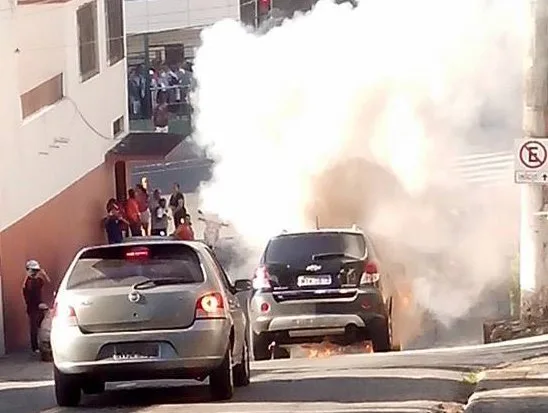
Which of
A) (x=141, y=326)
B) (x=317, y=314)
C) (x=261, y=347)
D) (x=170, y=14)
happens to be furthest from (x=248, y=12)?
(x=141, y=326)

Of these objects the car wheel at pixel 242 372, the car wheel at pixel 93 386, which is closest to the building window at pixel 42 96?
the car wheel at pixel 93 386

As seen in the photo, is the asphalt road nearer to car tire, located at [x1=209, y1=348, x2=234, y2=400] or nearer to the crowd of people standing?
car tire, located at [x1=209, y1=348, x2=234, y2=400]

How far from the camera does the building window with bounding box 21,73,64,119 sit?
74.5ft

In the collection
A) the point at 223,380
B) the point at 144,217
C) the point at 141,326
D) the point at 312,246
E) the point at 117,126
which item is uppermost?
the point at 141,326

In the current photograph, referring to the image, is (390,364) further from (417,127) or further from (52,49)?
(417,127)

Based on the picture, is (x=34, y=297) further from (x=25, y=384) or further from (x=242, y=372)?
(x=242, y=372)

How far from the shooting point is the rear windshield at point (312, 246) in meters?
17.4

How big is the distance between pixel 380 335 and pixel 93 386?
507cm

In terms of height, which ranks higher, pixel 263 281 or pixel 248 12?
pixel 248 12

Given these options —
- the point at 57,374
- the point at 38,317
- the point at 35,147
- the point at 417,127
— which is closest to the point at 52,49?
the point at 35,147

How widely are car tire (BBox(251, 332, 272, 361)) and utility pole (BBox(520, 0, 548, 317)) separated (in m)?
3.11

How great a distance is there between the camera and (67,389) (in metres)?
12.5

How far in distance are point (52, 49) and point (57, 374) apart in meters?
12.6

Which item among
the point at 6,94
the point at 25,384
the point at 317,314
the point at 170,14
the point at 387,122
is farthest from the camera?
the point at 170,14
